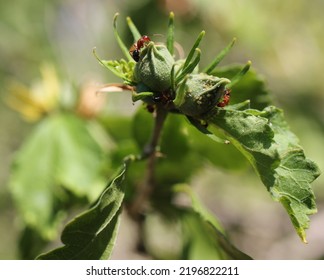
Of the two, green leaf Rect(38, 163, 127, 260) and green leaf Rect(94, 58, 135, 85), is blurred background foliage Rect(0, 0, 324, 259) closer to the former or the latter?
green leaf Rect(38, 163, 127, 260)

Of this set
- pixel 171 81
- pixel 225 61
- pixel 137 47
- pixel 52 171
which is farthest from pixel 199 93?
pixel 225 61

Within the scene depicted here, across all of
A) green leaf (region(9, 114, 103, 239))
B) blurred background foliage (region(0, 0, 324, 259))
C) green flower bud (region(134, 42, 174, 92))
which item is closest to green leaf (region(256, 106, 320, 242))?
green flower bud (region(134, 42, 174, 92))

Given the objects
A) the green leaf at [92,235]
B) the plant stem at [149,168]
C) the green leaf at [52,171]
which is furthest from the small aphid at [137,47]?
the green leaf at [52,171]

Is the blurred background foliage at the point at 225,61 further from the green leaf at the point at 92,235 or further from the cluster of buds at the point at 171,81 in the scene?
the cluster of buds at the point at 171,81

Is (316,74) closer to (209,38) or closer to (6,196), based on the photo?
(209,38)

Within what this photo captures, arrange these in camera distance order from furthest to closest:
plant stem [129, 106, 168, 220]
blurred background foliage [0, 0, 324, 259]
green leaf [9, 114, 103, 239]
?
blurred background foliage [0, 0, 324, 259]
green leaf [9, 114, 103, 239]
plant stem [129, 106, 168, 220]

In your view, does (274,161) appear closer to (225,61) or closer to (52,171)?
(52,171)

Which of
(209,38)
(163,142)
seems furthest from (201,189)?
(163,142)
